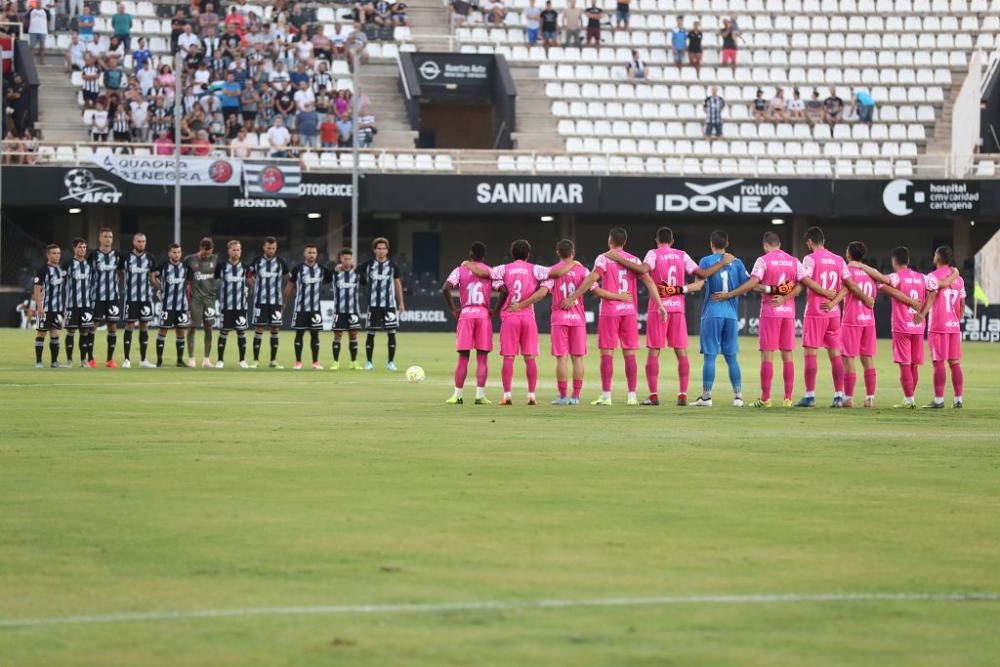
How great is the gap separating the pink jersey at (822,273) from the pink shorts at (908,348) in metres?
1.02

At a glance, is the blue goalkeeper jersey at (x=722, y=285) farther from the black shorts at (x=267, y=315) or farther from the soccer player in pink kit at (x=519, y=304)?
the black shorts at (x=267, y=315)

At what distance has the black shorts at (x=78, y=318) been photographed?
2903 centimetres

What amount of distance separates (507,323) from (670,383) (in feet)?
20.5

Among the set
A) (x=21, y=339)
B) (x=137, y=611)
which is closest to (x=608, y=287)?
(x=137, y=611)

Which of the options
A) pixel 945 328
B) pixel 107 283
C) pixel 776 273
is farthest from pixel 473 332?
pixel 107 283

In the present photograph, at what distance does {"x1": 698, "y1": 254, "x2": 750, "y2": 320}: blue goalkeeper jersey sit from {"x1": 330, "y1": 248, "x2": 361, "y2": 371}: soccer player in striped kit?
9.78 m

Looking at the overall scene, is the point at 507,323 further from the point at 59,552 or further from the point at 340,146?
the point at 340,146

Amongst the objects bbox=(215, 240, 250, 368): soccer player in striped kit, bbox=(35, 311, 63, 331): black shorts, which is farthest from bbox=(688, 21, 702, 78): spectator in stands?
bbox=(35, 311, 63, 331): black shorts

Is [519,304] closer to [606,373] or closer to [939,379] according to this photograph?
[606,373]

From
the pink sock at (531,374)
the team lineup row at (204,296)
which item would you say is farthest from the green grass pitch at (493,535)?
the team lineup row at (204,296)

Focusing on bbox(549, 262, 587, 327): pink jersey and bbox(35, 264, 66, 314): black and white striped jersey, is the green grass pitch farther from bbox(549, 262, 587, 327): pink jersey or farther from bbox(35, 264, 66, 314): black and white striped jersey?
bbox(35, 264, 66, 314): black and white striped jersey

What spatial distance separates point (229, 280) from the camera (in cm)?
2953

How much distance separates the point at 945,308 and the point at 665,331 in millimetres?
3577

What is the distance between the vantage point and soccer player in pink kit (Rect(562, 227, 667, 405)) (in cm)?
2044
